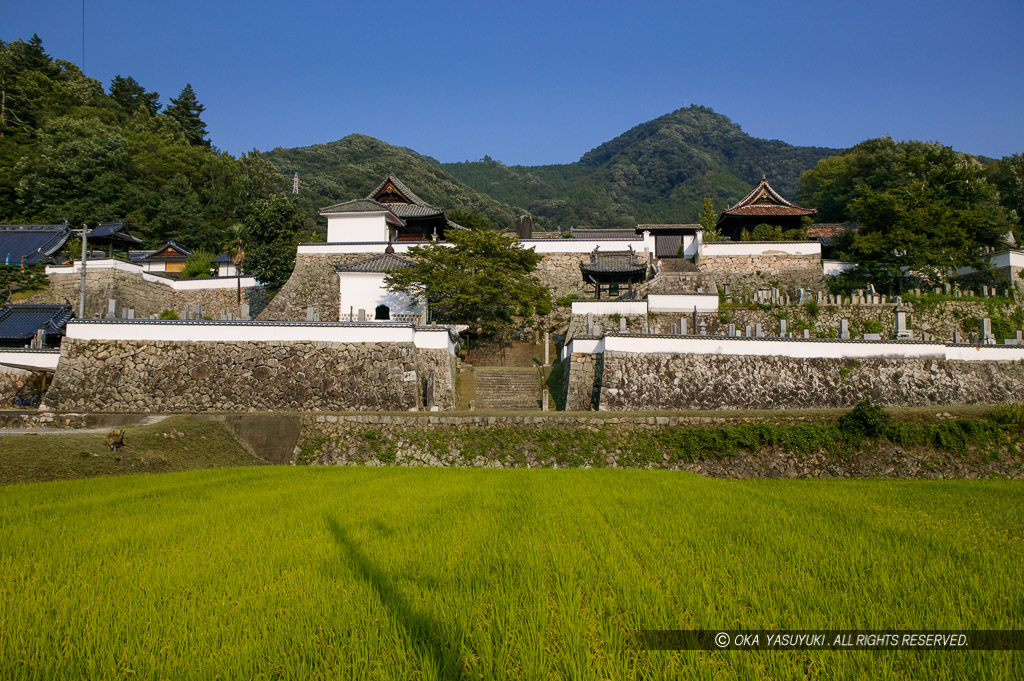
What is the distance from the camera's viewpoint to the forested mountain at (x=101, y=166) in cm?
3975

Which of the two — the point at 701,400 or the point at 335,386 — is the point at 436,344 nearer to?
the point at 335,386

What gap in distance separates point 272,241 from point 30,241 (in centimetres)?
1255

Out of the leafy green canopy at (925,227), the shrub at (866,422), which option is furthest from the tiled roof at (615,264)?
the shrub at (866,422)

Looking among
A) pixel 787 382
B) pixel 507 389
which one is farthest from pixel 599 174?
pixel 787 382

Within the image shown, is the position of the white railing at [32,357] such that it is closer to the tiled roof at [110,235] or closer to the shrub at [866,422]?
the tiled roof at [110,235]

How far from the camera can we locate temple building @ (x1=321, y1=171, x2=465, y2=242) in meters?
33.9

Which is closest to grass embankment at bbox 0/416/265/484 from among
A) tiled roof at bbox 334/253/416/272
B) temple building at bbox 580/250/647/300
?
tiled roof at bbox 334/253/416/272

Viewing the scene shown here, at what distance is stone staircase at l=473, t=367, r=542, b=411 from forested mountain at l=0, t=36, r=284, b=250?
28.8 meters

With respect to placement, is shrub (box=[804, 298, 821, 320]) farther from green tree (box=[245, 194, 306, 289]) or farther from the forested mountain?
the forested mountain

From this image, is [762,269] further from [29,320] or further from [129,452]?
[29,320]

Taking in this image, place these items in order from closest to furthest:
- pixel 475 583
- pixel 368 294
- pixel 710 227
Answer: pixel 475 583, pixel 368 294, pixel 710 227

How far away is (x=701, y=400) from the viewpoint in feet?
59.7

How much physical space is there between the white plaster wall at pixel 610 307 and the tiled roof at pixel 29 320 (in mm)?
18687

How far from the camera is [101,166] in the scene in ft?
136
